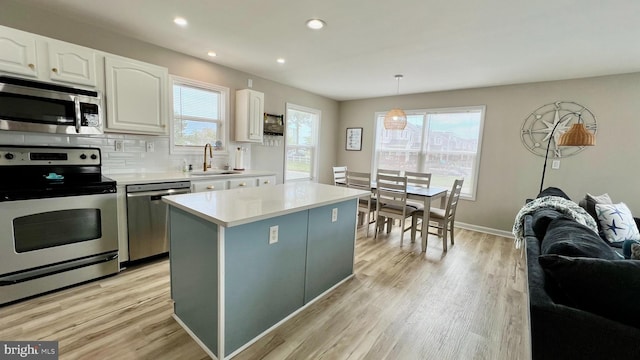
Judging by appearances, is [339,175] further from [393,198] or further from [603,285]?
[603,285]

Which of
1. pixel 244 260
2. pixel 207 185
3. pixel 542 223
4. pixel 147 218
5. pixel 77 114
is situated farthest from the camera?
pixel 207 185

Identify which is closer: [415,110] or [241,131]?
[241,131]

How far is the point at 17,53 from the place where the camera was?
2.11 metres

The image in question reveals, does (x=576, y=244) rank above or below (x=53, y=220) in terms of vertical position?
above

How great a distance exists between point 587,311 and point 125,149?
12.6 feet

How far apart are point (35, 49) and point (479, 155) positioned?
5510mm

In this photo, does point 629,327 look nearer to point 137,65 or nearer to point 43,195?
point 43,195

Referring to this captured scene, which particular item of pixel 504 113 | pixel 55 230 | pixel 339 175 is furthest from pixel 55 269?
pixel 504 113

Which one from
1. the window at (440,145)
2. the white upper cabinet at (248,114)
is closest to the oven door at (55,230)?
the white upper cabinet at (248,114)

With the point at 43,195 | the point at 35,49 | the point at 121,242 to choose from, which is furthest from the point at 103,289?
the point at 35,49

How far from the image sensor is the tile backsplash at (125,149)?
2.44 meters

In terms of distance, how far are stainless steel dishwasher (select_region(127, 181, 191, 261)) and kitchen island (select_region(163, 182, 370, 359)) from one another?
1.01m

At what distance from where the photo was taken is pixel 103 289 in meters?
2.30

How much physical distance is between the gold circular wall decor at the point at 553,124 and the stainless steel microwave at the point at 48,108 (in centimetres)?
545
